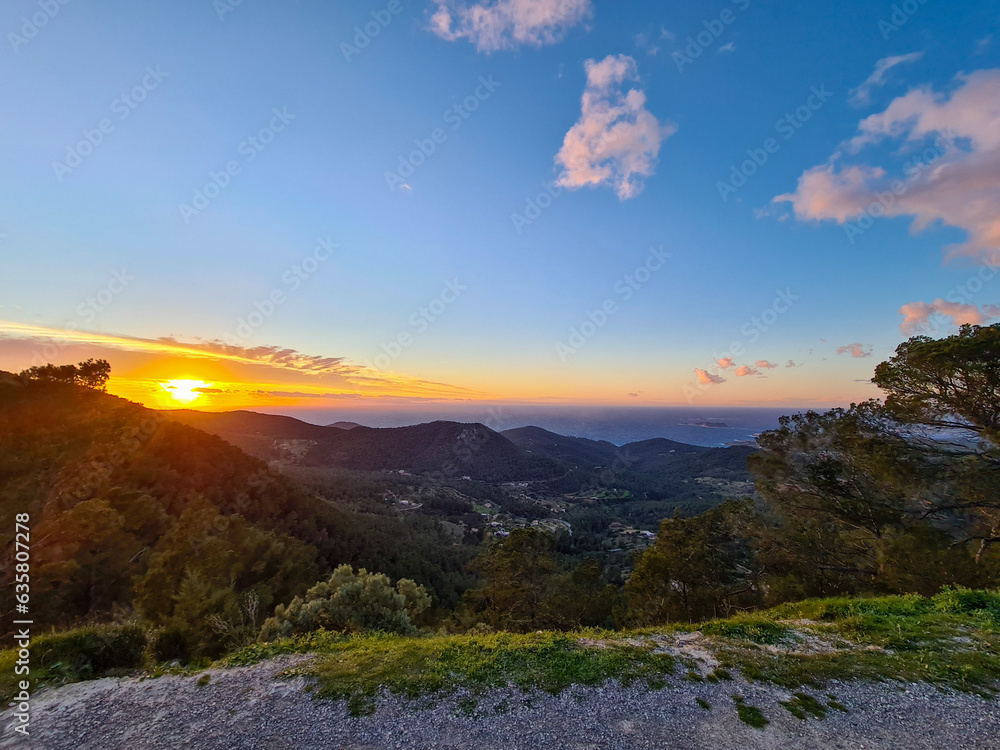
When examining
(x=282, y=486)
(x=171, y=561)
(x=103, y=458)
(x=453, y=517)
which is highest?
(x=103, y=458)

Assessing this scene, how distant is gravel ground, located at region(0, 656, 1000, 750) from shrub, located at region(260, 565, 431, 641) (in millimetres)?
5419

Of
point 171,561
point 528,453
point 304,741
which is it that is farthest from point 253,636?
point 528,453

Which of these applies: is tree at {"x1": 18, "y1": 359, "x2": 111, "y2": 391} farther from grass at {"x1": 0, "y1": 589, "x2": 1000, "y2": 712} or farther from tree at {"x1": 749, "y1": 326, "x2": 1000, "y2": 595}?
tree at {"x1": 749, "y1": 326, "x2": 1000, "y2": 595}

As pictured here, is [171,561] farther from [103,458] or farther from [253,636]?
[103,458]

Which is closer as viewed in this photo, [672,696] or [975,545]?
[672,696]

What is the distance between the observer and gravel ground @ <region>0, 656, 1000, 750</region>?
5.86m

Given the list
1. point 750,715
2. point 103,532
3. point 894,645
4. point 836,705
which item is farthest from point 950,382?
point 103,532

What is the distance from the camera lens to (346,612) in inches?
551

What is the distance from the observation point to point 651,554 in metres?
18.5

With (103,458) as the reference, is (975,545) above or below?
below

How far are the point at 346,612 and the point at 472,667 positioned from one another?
8629 millimetres

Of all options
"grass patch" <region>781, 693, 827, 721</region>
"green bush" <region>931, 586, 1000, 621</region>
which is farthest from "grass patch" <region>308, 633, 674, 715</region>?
"green bush" <region>931, 586, 1000, 621</region>

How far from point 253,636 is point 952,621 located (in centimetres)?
1958

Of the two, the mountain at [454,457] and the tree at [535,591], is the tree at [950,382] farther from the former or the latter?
the mountain at [454,457]
